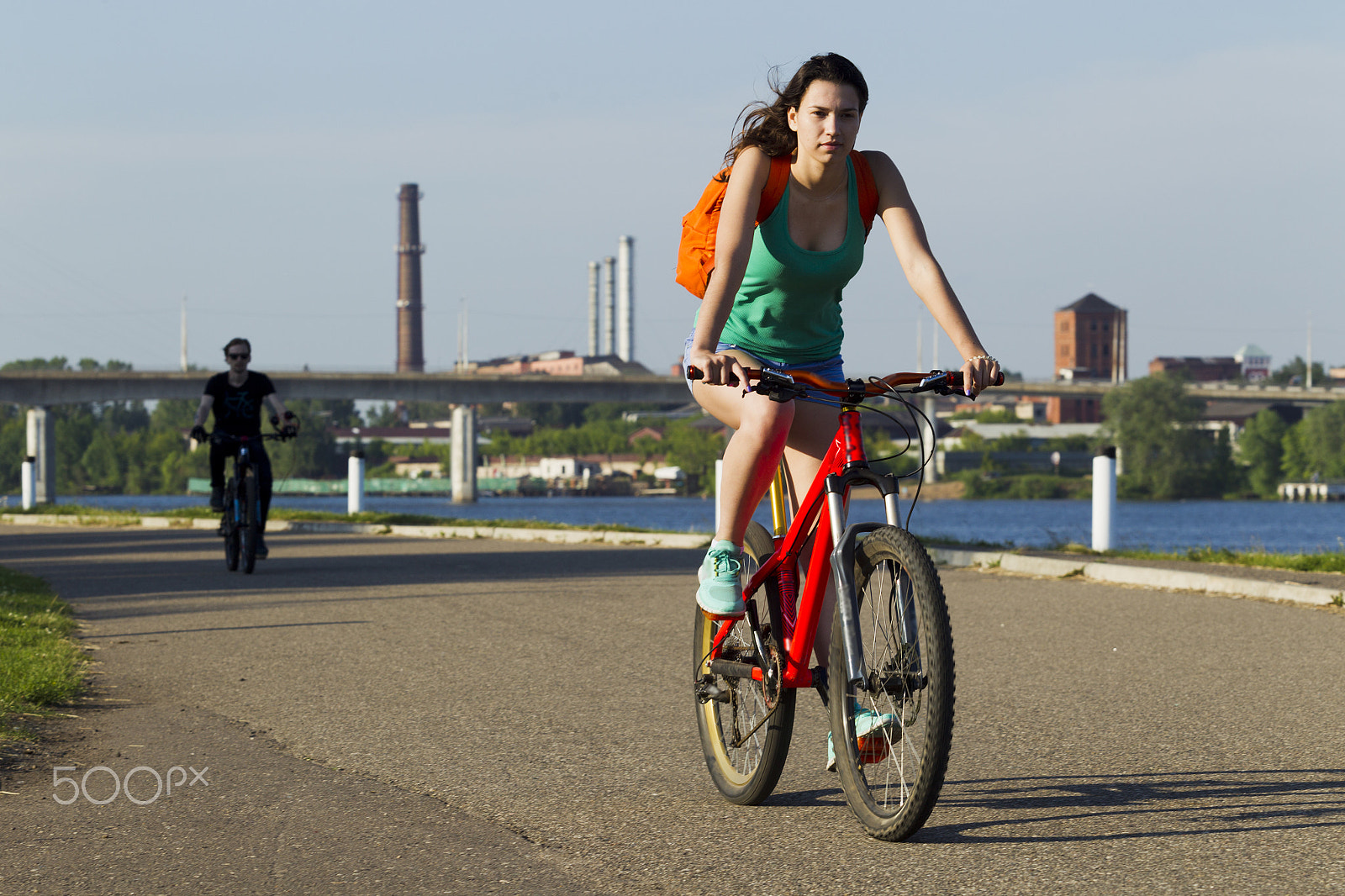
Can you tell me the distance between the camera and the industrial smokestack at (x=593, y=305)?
166000 mm

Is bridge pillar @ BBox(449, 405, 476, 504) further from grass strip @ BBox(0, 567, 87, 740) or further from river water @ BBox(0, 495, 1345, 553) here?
grass strip @ BBox(0, 567, 87, 740)

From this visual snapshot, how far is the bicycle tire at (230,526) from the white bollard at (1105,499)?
6.73 meters

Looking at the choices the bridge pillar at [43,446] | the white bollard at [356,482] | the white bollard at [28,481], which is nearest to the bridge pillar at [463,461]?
the bridge pillar at [43,446]

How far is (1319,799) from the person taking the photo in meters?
3.89

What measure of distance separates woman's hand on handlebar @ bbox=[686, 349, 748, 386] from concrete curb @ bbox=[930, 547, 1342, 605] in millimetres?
6124

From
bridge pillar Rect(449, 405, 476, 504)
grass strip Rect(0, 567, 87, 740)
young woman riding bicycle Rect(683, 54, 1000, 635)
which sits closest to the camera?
young woman riding bicycle Rect(683, 54, 1000, 635)

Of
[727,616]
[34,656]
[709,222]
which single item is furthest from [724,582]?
[34,656]

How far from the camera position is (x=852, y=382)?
11.7ft

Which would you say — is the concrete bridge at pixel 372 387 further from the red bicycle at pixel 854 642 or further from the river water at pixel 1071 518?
the red bicycle at pixel 854 642

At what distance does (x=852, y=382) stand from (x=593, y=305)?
166m

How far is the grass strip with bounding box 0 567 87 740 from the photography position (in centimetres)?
527

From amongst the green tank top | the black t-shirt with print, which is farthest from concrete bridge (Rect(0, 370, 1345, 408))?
the green tank top

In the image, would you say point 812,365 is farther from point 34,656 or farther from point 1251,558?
point 1251,558

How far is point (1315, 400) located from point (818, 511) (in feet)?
348
